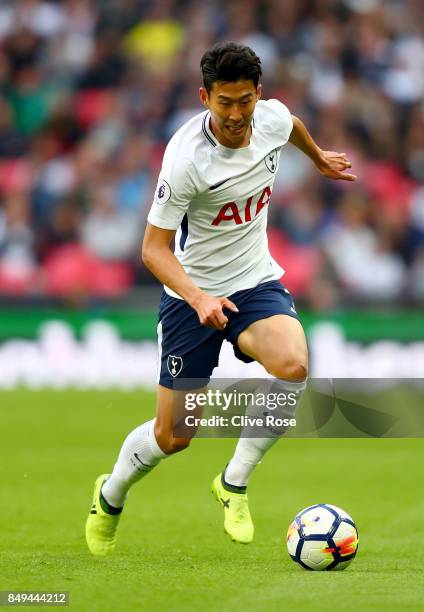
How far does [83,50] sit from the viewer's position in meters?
19.4

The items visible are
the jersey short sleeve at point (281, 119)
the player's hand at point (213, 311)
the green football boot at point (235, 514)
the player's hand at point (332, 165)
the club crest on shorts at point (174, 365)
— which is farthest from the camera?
the player's hand at point (332, 165)

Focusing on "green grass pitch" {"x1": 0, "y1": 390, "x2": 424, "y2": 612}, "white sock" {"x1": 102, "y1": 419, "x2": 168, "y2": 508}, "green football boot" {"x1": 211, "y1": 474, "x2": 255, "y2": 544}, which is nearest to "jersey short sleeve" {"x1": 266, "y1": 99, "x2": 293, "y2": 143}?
"white sock" {"x1": 102, "y1": 419, "x2": 168, "y2": 508}

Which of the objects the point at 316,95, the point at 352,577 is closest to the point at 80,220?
the point at 316,95

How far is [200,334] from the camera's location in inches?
280

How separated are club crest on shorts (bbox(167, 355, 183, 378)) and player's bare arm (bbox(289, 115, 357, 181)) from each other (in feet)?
4.63

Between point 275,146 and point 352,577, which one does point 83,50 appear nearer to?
point 275,146

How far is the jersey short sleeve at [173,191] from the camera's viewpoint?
6660 mm

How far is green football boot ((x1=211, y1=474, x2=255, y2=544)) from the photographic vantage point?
6.94 m

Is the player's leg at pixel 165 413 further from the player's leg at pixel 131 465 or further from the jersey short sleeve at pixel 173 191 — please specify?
the jersey short sleeve at pixel 173 191

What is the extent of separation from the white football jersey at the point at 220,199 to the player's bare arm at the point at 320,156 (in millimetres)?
153

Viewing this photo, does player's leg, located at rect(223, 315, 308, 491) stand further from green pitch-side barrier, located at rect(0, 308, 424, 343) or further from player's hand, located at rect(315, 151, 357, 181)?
green pitch-side barrier, located at rect(0, 308, 424, 343)

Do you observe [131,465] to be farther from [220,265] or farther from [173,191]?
[173,191]

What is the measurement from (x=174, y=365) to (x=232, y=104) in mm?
1453

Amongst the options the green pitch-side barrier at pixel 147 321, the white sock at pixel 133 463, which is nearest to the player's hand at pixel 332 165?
the white sock at pixel 133 463
